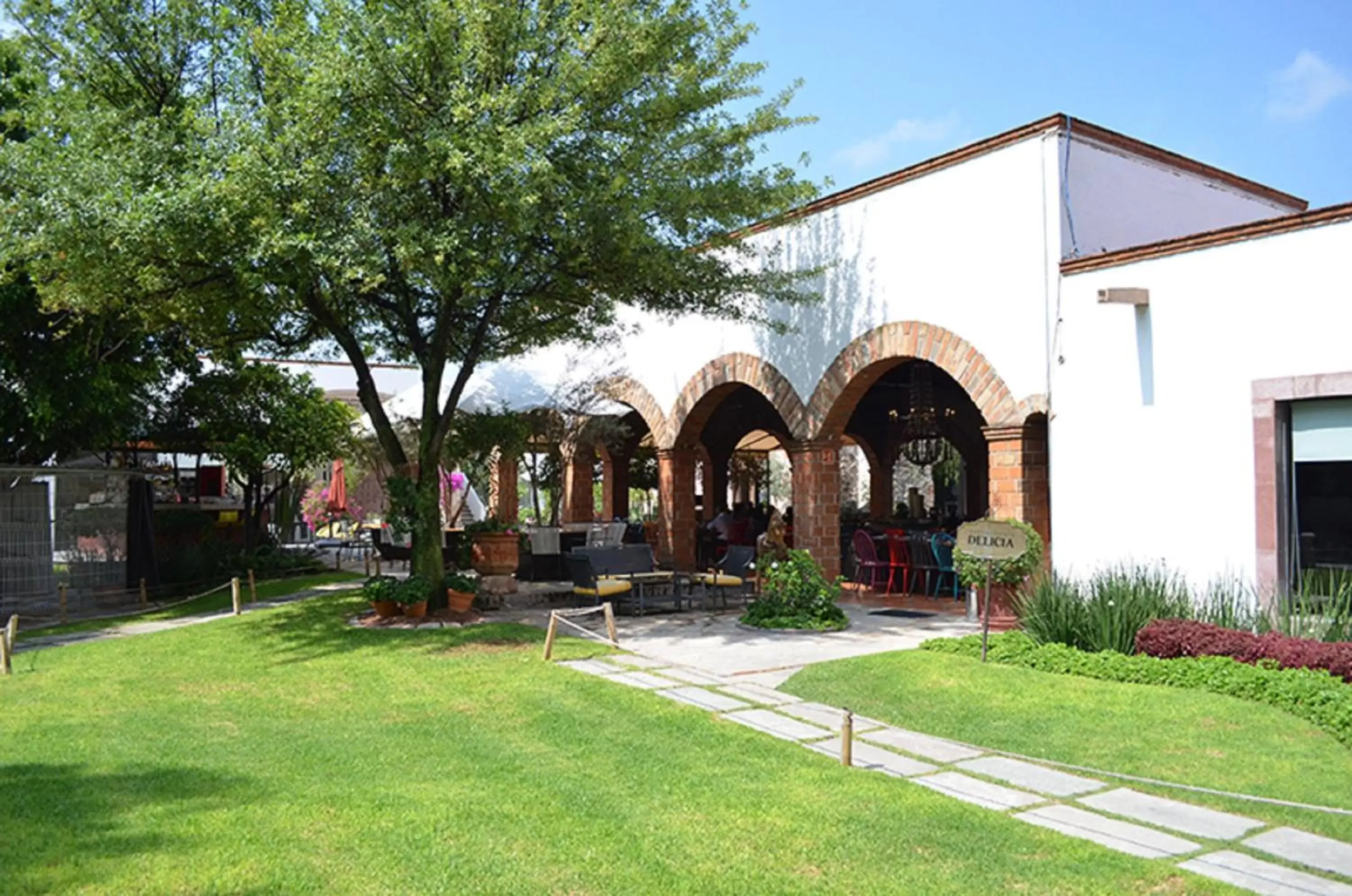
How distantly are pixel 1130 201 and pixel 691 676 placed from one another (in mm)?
6805

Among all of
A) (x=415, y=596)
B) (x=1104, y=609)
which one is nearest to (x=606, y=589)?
(x=415, y=596)

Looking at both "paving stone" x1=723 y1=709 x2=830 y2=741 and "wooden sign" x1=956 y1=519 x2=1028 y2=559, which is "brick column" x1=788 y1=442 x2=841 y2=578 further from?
"paving stone" x1=723 y1=709 x2=830 y2=741

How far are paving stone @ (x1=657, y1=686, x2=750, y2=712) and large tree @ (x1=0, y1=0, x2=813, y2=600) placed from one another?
4.21 metres

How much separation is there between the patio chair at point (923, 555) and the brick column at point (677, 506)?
3.77m

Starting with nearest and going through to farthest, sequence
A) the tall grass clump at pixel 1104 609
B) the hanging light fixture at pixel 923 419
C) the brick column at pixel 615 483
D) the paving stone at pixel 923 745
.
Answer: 1. the paving stone at pixel 923 745
2. the tall grass clump at pixel 1104 609
3. the hanging light fixture at pixel 923 419
4. the brick column at pixel 615 483

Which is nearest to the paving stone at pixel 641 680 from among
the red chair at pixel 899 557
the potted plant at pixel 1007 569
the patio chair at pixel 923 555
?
the potted plant at pixel 1007 569

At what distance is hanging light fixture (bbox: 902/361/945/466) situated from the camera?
599 inches

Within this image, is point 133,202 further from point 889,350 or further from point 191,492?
point 191,492

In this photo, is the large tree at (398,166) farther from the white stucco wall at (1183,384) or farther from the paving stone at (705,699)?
the paving stone at (705,699)

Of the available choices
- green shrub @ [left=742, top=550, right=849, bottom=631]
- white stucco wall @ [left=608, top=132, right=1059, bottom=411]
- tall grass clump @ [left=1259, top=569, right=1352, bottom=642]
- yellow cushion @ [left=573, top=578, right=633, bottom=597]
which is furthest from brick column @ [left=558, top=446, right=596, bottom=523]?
tall grass clump @ [left=1259, top=569, right=1352, bottom=642]

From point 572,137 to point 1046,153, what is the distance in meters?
4.57

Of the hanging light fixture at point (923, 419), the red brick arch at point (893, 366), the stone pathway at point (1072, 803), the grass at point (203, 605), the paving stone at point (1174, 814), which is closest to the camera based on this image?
the stone pathway at point (1072, 803)

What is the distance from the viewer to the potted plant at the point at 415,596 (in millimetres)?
11188

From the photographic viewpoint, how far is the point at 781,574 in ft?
35.0
